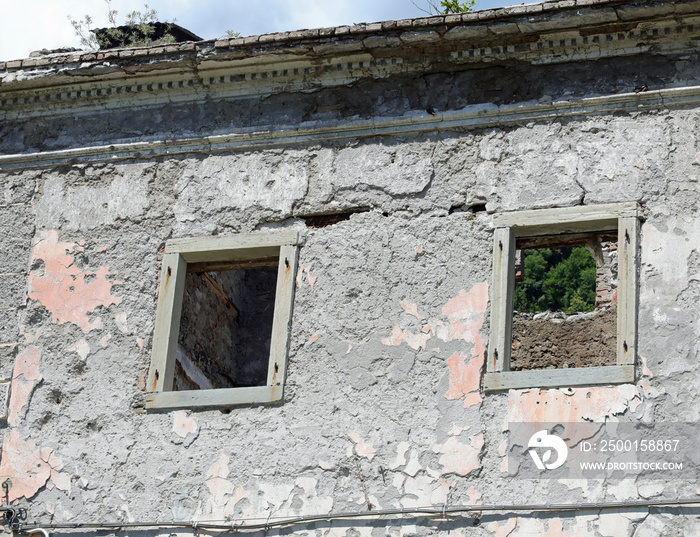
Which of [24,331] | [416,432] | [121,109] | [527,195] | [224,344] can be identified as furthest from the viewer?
[224,344]

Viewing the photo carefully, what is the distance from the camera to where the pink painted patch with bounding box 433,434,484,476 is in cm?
695

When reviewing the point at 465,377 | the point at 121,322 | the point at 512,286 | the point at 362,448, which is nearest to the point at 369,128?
the point at 512,286

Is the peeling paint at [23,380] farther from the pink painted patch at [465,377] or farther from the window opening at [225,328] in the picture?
the pink painted patch at [465,377]

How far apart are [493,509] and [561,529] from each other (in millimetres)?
393

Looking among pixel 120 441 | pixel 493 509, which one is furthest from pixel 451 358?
pixel 120 441

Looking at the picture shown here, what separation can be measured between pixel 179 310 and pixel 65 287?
2.74ft

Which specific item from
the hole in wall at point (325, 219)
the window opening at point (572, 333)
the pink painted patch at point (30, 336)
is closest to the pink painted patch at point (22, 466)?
the pink painted patch at point (30, 336)

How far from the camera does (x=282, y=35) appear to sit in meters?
8.18

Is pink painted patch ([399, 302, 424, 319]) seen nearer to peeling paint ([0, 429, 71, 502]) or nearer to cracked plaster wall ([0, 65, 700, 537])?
→ cracked plaster wall ([0, 65, 700, 537])

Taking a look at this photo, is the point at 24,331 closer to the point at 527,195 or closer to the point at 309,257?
the point at 309,257

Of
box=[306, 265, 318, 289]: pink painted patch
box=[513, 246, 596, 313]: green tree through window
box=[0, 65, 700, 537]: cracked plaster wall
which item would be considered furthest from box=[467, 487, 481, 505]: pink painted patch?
box=[513, 246, 596, 313]: green tree through window

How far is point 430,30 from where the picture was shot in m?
7.96

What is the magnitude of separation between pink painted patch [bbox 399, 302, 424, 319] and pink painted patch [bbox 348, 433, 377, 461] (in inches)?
32.9

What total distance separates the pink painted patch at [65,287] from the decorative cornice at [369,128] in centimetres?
69
